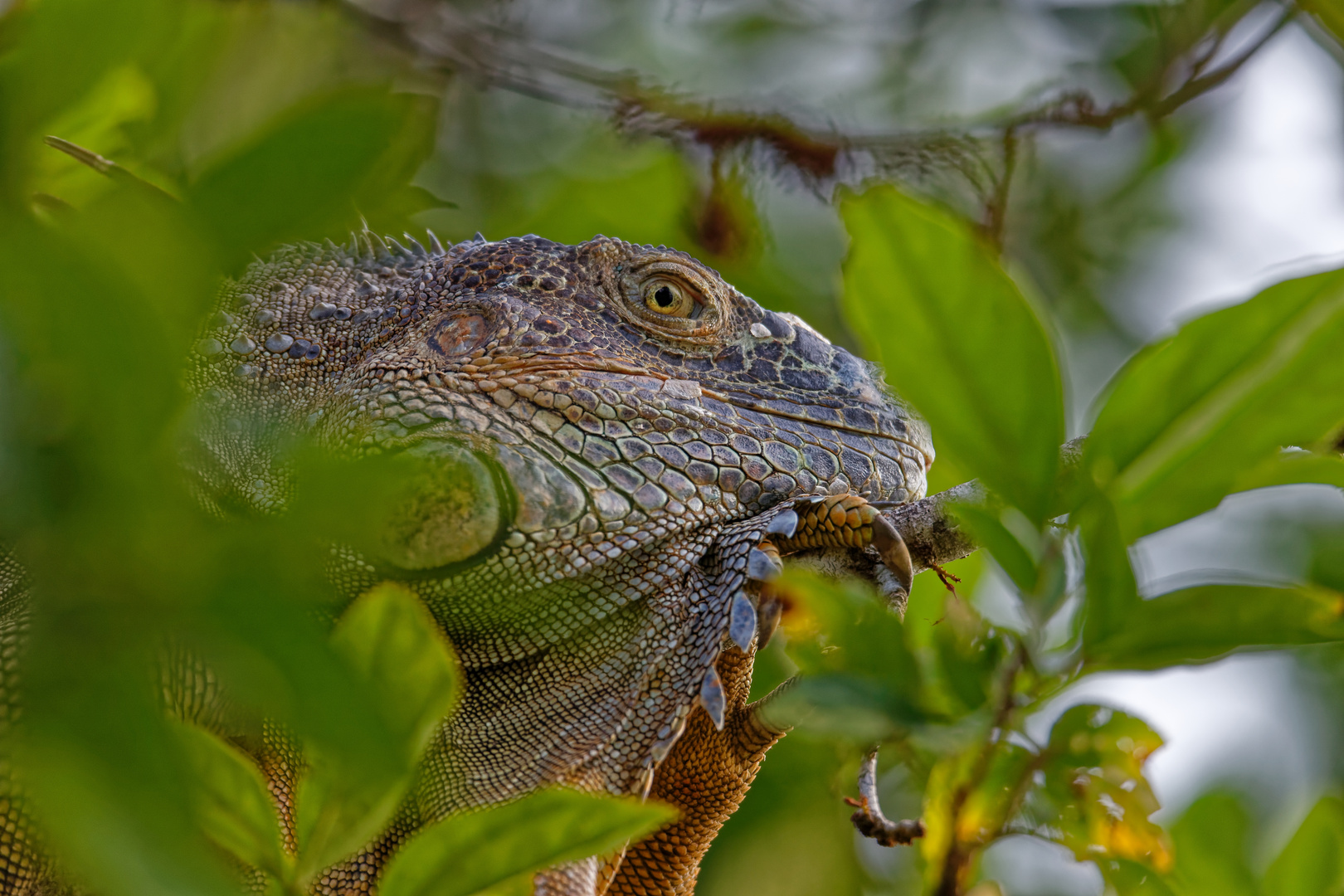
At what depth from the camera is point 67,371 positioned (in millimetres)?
1372

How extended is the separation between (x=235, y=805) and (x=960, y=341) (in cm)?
135

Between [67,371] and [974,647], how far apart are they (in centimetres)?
138

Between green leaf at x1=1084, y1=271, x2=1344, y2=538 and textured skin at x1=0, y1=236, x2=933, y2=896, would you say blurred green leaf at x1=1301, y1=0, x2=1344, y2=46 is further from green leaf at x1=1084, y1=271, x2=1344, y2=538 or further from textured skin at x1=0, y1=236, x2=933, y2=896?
textured skin at x1=0, y1=236, x2=933, y2=896

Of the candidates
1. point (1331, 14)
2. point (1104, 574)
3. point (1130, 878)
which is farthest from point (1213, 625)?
point (1331, 14)

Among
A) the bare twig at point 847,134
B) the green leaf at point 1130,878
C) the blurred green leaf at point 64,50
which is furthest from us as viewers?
the bare twig at point 847,134

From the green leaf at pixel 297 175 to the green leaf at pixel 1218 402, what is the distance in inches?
44.8

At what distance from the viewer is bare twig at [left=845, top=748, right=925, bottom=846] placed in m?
2.39

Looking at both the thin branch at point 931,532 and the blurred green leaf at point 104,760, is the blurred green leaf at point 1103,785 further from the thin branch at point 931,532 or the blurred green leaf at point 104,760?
the blurred green leaf at point 104,760

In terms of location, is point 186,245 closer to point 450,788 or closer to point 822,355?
point 450,788

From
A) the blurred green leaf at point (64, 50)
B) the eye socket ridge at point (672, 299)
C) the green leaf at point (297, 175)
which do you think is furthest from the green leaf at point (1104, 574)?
the eye socket ridge at point (672, 299)

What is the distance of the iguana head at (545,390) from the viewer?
2.91m

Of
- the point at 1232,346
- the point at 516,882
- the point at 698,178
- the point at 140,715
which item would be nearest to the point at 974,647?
the point at 1232,346

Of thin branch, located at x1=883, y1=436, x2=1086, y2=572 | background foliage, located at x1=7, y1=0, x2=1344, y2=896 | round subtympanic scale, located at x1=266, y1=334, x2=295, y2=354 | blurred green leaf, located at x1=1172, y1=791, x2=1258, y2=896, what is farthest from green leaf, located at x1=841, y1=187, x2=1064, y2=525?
round subtympanic scale, located at x1=266, y1=334, x2=295, y2=354

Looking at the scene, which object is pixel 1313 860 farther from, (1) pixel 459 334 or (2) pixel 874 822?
(1) pixel 459 334
